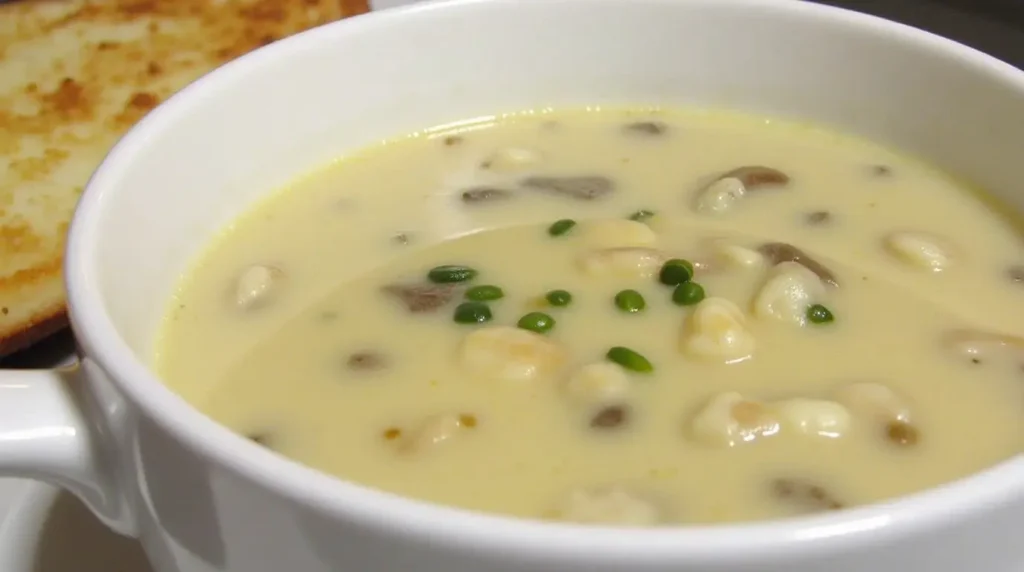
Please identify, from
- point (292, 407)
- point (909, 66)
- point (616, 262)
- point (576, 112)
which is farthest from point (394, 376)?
point (909, 66)

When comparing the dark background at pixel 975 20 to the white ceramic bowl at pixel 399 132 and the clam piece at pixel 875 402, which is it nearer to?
the white ceramic bowl at pixel 399 132

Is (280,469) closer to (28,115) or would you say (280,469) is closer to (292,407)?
(292,407)

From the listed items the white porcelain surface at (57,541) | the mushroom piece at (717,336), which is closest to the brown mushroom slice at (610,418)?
the mushroom piece at (717,336)

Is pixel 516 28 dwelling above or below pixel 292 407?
above

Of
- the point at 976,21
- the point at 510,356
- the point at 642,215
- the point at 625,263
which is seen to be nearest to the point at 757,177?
the point at 642,215

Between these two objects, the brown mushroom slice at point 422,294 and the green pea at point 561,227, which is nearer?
the brown mushroom slice at point 422,294

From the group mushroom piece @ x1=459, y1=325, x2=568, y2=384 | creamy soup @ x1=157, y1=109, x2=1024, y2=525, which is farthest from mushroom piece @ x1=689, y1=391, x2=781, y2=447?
mushroom piece @ x1=459, y1=325, x2=568, y2=384
